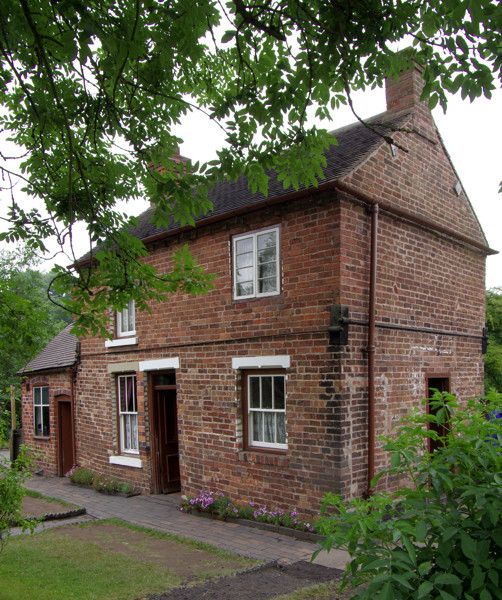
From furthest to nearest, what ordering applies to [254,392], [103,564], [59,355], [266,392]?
[59,355] → [254,392] → [266,392] → [103,564]

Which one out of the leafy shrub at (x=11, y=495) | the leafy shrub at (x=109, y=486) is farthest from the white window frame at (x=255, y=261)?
the leafy shrub at (x=109, y=486)

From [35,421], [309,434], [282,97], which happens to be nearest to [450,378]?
[309,434]

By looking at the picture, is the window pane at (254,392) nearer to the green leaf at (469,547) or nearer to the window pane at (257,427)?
the window pane at (257,427)

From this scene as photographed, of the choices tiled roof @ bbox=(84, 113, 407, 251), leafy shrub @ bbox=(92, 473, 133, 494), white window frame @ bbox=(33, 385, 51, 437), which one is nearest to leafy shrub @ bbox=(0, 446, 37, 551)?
tiled roof @ bbox=(84, 113, 407, 251)

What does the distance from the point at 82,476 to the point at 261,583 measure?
27.9 feet

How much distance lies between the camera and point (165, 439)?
12.5 m

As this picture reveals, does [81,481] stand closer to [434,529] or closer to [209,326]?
[209,326]

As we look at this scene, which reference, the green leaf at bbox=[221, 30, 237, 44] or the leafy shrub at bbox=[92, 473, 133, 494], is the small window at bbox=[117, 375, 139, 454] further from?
the green leaf at bbox=[221, 30, 237, 44]

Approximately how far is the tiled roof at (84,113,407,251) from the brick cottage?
6 centimetres

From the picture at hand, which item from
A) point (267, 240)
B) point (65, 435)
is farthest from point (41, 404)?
point (267, 240)

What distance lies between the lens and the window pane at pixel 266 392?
9758 mm

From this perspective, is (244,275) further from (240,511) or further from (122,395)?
(122,395)

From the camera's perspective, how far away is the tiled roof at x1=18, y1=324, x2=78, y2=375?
50.9ft

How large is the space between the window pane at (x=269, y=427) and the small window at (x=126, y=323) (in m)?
4.62
